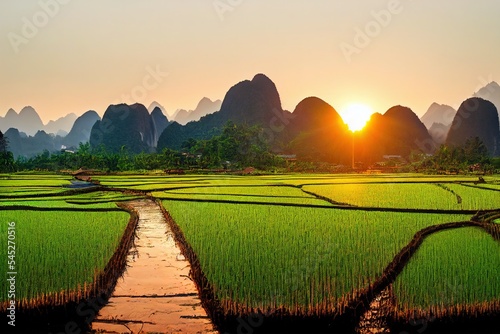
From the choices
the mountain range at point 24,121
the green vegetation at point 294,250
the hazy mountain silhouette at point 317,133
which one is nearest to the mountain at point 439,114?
the hazy mountain silhouette at point 317,133

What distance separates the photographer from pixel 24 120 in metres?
96.5

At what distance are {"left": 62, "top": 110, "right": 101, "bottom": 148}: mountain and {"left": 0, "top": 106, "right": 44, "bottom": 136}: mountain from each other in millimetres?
27824

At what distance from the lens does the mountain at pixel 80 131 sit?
69312 millimetres

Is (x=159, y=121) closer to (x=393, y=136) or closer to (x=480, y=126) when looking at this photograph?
(x=393, y=136)

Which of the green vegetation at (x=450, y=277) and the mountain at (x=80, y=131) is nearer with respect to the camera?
the green vegetation at (x=450, y=277)

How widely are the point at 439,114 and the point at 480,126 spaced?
134ft

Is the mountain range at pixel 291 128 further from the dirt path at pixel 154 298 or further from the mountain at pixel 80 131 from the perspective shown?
the dirt path at pixel 154 298

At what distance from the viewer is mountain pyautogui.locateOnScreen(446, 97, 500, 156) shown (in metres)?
41.5

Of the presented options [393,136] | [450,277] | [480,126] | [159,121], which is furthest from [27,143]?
[450,277]

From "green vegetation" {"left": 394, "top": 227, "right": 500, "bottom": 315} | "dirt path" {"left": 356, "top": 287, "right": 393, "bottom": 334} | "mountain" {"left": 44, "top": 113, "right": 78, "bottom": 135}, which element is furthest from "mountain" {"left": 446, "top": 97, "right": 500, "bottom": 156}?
"mountain" {"left": 44, "top": 113, "right": 78, "bottom": 135}

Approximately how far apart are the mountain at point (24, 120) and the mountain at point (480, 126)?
85.5 meters

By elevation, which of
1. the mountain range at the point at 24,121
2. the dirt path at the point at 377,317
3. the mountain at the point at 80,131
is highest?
the mountain range at the point at 24,121

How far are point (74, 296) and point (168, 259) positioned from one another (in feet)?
4.73

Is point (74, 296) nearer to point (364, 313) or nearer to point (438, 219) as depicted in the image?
point (364, 313)
